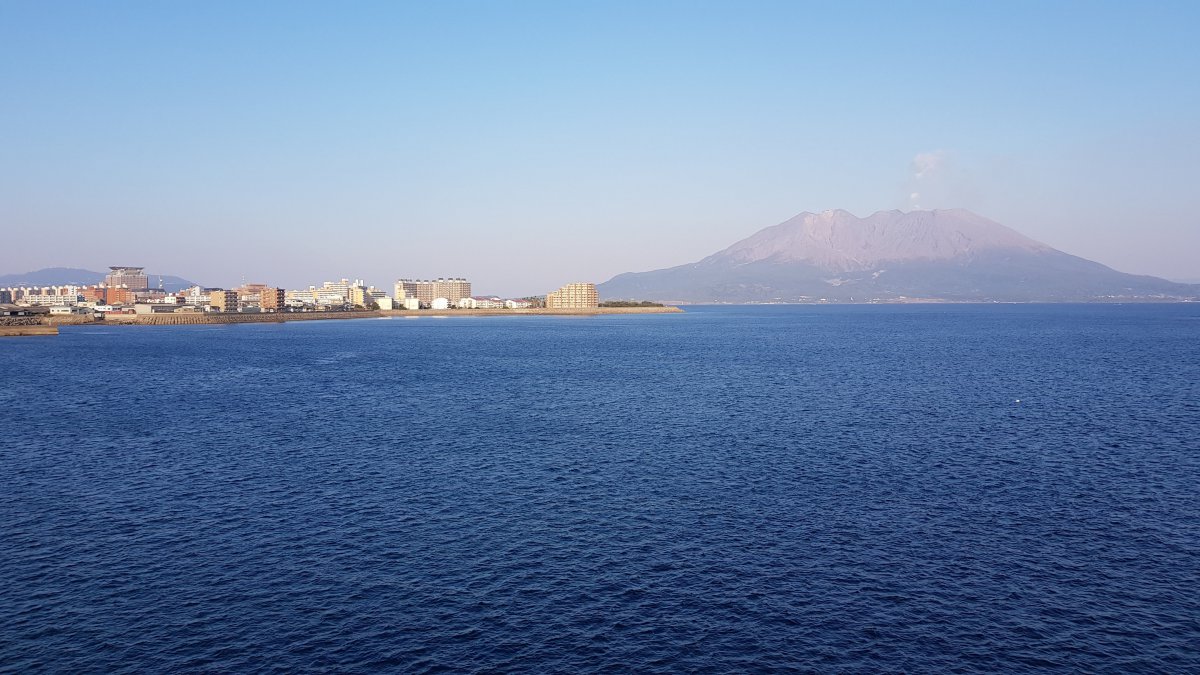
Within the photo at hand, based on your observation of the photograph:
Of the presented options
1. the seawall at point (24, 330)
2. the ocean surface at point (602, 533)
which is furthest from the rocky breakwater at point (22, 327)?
the ocean surface at point (602, 533)

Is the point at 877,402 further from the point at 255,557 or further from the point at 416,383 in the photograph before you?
the point at 255,557

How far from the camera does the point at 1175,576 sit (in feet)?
88.8

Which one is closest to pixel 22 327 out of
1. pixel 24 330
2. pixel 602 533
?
pixel 24 330

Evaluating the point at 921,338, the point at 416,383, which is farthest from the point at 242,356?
the point at 921,338

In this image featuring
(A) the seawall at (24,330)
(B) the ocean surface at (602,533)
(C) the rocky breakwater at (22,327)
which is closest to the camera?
(B) the ocean surface at (602,533)

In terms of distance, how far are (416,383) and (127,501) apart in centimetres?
4581

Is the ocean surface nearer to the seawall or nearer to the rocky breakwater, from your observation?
the seawall

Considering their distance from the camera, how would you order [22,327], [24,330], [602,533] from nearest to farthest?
[602,533] → [24,330] → [22,327]

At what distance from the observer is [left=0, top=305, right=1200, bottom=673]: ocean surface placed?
2262 centimetres

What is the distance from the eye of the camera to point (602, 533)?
31.7 m

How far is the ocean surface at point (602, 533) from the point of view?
2262cm

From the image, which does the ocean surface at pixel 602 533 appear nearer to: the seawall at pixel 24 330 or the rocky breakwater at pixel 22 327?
the seawall at pixel 24 330

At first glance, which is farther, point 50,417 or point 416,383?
point 416,383

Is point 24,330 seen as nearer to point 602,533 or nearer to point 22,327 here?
point 22,327
